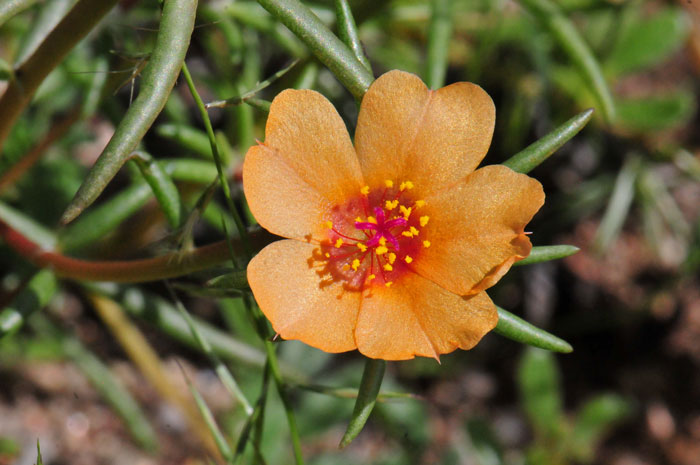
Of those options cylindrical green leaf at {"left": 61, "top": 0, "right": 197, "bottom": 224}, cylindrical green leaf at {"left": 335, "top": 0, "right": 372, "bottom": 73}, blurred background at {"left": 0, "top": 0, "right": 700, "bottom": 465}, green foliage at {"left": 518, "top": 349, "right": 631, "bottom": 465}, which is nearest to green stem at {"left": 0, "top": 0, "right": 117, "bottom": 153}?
cylindrical green leaf at {"left": 61, "top": 0, "right": 197, "bottom": 224}

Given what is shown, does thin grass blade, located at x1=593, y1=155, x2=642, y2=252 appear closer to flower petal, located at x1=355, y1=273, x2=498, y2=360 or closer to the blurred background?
the blurred background

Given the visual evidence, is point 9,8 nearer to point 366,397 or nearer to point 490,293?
point 366,397

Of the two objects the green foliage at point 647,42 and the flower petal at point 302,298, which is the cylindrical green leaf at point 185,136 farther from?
the green foliage at point 647,42

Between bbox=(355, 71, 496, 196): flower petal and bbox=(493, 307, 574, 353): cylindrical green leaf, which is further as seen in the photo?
bbox=(493, 307, 574, 353): cylindrical green leaf

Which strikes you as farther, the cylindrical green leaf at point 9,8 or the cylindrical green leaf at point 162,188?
the cylindrical green leaf at point 162,188

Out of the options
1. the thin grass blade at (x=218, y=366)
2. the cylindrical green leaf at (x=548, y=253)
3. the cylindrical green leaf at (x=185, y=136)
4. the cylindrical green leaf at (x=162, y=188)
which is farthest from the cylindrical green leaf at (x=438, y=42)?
the thin grass blade at (x=218, y=366)
